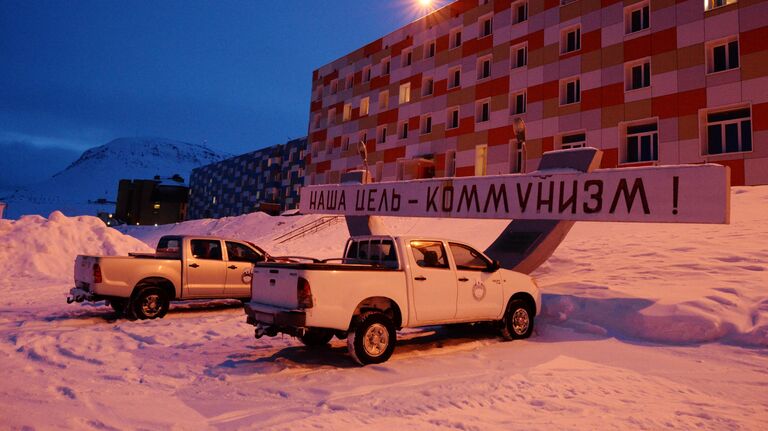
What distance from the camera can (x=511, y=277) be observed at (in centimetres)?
896

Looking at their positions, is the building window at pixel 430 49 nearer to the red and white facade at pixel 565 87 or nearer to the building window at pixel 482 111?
the red and white facade at pixel 565 87

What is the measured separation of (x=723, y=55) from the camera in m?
22.5

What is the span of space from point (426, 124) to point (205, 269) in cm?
2745

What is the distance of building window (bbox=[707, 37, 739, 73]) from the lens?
870 inches

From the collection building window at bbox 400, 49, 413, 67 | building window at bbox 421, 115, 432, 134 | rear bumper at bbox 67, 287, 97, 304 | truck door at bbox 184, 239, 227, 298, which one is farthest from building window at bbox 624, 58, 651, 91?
rear bumper at bbox 67, 287, 97, 304

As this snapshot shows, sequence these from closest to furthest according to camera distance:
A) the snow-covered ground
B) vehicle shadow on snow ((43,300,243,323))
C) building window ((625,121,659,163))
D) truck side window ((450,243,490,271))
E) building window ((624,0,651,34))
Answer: the snow-covered ground, truck side window ((450,243,490,271)), vehicle shadow on snow ((43,300,243,323)), building window ((625,121,659,163)), building window ((624,0,651,34))

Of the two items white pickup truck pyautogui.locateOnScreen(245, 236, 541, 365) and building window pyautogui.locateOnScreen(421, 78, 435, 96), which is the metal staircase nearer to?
building window pyautogui.locateOnScreen(421, 78, 435, 96)

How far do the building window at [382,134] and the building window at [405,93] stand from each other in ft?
8.76

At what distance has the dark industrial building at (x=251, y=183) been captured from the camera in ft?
215

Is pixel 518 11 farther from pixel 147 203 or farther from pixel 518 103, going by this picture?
pixel 147 203

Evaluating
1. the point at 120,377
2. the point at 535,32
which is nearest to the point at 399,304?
the point at 120,377

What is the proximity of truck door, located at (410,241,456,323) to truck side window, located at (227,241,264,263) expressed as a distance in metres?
5.75

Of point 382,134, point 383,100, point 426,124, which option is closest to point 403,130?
point 426,124

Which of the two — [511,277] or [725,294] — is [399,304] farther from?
[725,294]
